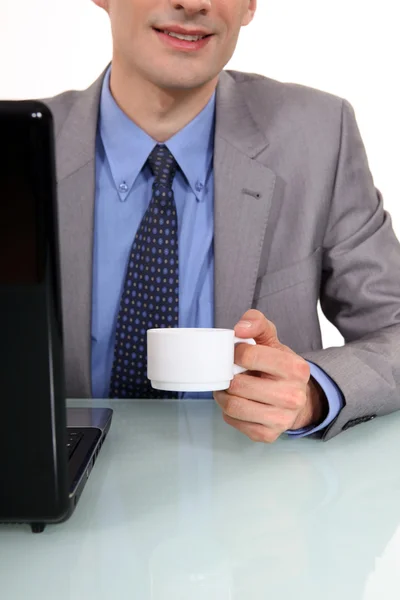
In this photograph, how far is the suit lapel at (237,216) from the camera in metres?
1.44

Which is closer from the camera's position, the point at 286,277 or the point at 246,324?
the point at 246,324

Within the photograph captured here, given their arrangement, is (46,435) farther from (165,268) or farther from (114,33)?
(114,33)

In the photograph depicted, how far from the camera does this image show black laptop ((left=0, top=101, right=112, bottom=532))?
56 centimetres

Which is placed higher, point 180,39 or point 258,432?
point 180,39

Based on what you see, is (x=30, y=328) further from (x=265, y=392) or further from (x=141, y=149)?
(x=141, y=149)

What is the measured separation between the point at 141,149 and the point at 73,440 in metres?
0.77

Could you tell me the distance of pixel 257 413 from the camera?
3.14 ft

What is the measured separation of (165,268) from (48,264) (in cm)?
84

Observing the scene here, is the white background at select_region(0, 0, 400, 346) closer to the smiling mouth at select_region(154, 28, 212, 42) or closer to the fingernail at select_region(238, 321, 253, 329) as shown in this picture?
the smiling mouth at select_region(154, 28, 212, 42)

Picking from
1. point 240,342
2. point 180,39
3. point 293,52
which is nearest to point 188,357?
point 240,342

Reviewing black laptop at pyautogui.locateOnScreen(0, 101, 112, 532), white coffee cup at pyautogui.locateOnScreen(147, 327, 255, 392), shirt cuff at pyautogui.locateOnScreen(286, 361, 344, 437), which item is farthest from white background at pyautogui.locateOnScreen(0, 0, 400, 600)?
black laptop at pyautogui.locateOnScreen(0, 101, 112, 532)

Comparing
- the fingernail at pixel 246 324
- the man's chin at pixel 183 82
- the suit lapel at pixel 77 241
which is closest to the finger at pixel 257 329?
the fingernail at pixel 246 324

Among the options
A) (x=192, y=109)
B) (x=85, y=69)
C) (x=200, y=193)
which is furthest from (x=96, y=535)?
(x=85, y=69)

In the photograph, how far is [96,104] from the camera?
156 centimetres
